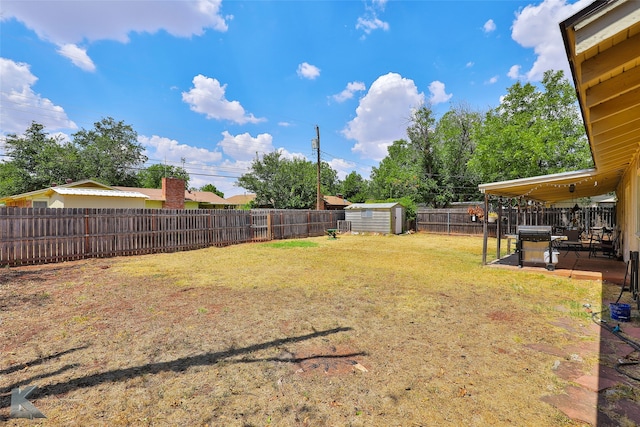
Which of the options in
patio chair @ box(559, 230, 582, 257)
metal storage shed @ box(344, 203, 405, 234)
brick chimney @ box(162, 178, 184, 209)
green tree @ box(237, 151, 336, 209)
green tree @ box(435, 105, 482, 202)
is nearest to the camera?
patio chair @ box(559, 230, 582, 257)

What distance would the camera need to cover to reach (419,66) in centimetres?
2264

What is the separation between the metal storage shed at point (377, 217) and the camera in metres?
19.2

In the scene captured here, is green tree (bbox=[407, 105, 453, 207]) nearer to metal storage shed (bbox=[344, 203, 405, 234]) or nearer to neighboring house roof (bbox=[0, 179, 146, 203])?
metal storage shed (bbox=[344, 203, 405, 234])

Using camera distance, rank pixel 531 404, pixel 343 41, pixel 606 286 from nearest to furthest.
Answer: pixel 531 404, pixel 606 286, pixel 343 41

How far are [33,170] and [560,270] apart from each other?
41.8 metres

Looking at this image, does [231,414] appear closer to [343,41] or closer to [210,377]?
[210,377]

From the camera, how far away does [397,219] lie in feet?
64.9

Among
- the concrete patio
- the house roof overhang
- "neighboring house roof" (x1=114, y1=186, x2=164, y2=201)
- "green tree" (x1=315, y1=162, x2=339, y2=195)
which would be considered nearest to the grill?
the concrete patio

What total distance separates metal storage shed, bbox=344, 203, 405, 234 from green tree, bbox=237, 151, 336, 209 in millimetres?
11164

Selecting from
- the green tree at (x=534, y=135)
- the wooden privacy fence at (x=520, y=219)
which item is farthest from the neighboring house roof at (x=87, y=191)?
the green tree at (x=534, y=135)

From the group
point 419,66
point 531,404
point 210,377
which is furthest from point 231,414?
point 419,66

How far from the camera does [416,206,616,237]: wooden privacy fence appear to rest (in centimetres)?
1532

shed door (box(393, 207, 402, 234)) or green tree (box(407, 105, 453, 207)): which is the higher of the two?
green tree (box(407, 105, 453, 207))

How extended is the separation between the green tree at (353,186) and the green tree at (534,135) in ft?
99.3
